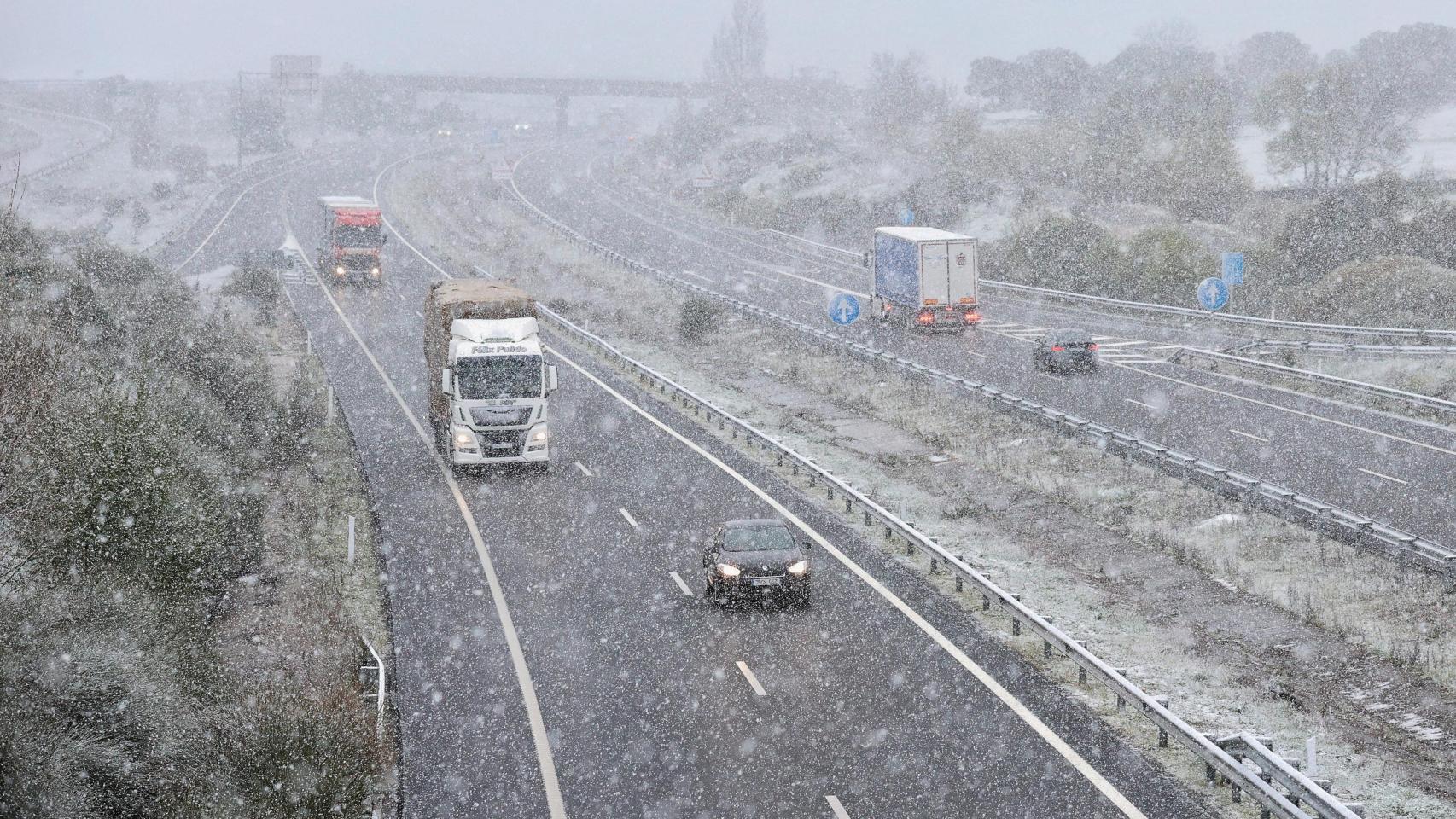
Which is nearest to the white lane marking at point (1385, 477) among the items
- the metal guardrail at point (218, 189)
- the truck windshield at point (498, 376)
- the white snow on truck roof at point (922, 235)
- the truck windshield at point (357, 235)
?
the truck windshield at point (498, 376)

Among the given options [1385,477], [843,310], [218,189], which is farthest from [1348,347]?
[218,189]

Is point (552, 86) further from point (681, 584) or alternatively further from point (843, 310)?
point (681, 584)

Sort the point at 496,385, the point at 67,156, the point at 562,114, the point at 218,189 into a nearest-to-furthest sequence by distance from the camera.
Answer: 1. the point at 496,385
2. the point at 218,189
3. the point at 67,156
4. the point at 562,114

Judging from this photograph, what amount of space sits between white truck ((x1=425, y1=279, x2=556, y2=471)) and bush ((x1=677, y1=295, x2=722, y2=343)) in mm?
21845

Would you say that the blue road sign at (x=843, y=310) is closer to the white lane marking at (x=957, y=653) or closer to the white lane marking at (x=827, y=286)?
the white lane marking at (x=957, y=653)

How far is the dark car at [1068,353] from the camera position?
42.0 meters

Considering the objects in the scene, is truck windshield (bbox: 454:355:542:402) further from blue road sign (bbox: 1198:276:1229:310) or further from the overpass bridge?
the overpass bridge

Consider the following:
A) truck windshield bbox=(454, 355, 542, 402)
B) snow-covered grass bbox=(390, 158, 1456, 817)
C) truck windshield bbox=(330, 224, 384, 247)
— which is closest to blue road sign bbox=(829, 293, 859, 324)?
snow-covered grass bbox=(390, 158, 1456, 817)

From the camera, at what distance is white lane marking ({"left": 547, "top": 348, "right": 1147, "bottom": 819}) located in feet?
50.9

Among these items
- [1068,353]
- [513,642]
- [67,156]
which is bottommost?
[513,642]

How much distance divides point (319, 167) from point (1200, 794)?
11866 cm

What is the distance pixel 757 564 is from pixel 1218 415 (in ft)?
62.6

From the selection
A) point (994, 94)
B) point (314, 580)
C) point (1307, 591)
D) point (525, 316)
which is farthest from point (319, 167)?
point (1307, 591)

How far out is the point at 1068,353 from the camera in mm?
42062
